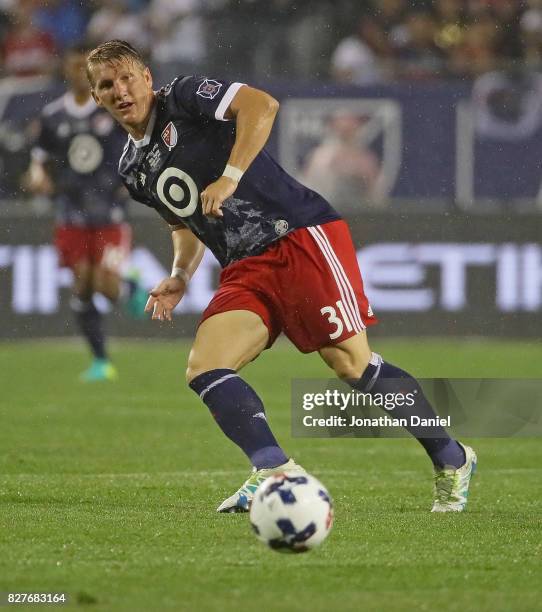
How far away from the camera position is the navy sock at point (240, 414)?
16.6 ft

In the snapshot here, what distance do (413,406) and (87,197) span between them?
6.61 metres

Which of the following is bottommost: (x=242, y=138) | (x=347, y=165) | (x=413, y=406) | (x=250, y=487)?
(x=347, y=165)

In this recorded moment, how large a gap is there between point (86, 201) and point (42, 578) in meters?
7.84

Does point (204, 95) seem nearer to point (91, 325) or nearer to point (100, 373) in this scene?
point (100, 373)

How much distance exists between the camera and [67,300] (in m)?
13.9

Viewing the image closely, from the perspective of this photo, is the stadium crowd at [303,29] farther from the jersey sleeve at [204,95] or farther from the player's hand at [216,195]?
the player's hand at [216,195]

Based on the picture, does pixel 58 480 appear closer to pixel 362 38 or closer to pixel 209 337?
pixel 209 337

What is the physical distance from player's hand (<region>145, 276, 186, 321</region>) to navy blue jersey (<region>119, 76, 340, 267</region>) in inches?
10.2

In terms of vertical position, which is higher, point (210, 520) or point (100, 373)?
point (210, 520)

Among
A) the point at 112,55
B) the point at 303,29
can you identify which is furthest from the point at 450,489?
the point at 303,29

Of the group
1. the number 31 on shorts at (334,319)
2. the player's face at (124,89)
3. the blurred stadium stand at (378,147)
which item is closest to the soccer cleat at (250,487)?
the number 31 on shorts at (334,319)

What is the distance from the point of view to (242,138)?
5.15 metres

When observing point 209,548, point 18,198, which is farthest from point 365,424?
point 18,198

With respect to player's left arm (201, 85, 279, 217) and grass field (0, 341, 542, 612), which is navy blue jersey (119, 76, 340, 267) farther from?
grass field (0, 341, 542, 612)
